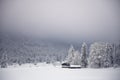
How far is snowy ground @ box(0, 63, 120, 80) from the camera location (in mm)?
5191

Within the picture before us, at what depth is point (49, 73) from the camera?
528cm

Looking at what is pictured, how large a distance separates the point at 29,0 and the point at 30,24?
0.61 meters

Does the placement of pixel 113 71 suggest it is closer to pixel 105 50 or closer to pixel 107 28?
pixel 105 50

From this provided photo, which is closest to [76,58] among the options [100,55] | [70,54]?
[70,54]

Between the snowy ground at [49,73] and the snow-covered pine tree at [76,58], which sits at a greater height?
the snow-covered pine tree at [76,58]

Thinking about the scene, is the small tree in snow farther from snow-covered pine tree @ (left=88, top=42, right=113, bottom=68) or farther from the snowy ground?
snow-covered pine tree @ (left=88, top=42, right=113, bottom=68)

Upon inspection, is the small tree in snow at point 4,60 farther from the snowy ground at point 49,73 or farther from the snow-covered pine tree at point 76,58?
the snow-covered pine tree at point 76,58

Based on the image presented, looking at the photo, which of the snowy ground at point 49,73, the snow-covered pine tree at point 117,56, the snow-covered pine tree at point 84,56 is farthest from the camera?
the snow-covered pine tree at point 117,56

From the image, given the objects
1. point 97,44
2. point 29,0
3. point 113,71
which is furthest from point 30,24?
point 113,71

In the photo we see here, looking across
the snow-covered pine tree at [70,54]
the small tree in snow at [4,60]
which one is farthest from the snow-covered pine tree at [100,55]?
the small tree in snow at [4,60]

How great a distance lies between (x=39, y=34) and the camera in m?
5.43

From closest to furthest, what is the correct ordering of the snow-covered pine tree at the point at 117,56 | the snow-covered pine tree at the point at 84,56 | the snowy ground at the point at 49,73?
the snowy ground at the point at 49,73 → the snow-covered pine tree at the point at 84,56 → the snow-covered pine tree at the point at 117,56

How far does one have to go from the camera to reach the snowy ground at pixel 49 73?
5.19 meters

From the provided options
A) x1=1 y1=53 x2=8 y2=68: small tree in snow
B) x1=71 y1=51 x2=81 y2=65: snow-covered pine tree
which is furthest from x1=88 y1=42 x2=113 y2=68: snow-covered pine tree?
x1=1 y1=53 x2=8 y2=68: small tree in snow
